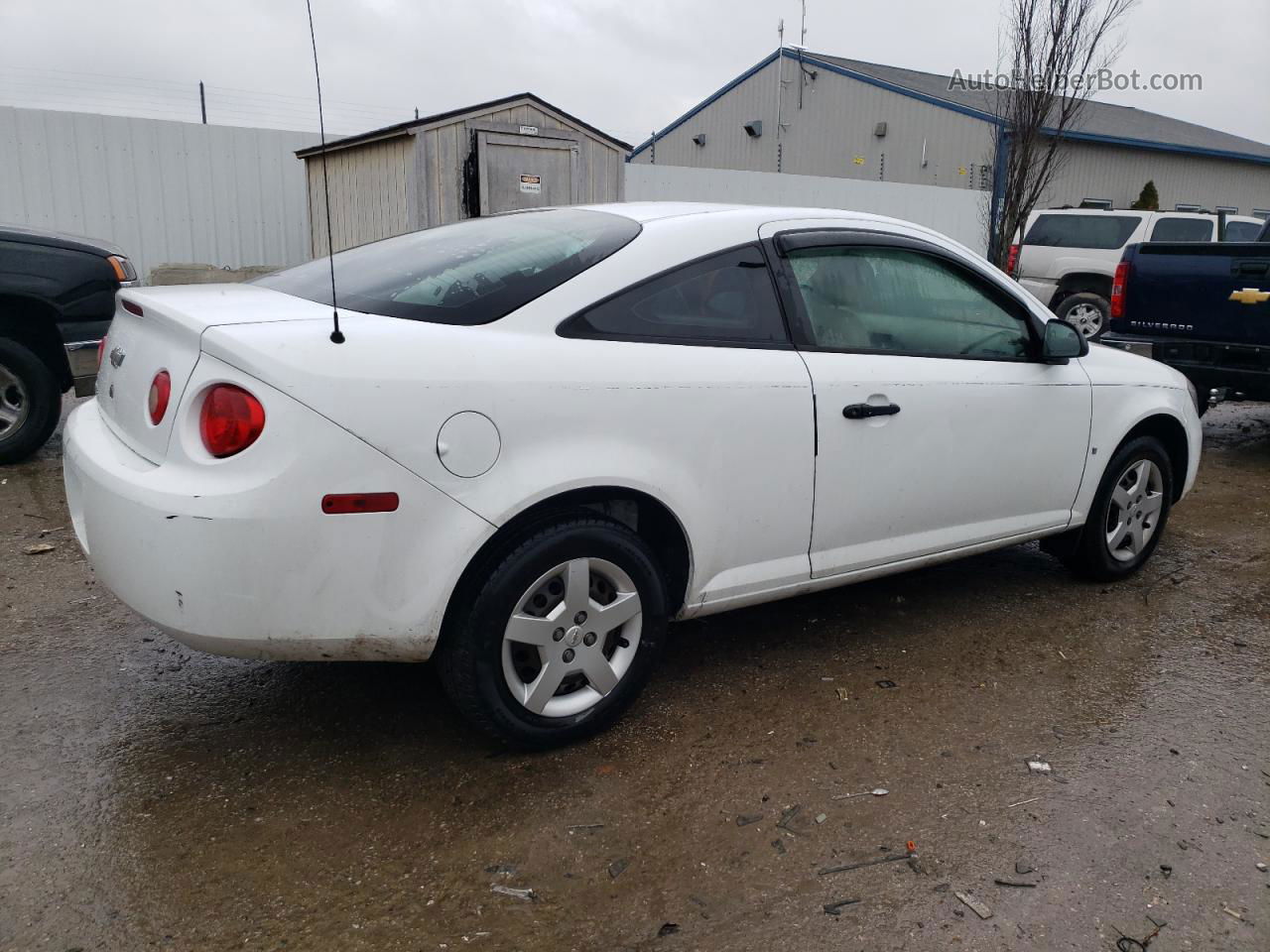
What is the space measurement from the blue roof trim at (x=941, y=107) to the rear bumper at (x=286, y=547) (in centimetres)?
1894

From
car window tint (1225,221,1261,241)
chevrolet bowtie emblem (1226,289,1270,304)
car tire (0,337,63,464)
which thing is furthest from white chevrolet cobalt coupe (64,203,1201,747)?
car window tint (1225,221,1261,241)

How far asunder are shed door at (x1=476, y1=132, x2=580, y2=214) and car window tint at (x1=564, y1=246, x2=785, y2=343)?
7.99 meters

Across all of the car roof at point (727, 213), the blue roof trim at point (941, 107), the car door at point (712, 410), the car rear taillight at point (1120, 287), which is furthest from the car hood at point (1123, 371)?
the blue roof trim at point (941, 107)

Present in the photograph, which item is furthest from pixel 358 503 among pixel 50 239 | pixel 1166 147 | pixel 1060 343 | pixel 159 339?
pixel 1166 147

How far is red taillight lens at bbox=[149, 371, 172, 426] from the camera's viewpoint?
2613 mm

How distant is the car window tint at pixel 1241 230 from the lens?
1455 centimetres

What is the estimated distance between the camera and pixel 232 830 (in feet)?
8.51

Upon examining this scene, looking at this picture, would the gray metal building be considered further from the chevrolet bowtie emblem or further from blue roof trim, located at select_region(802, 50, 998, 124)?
the chevrolet bowtie emblem

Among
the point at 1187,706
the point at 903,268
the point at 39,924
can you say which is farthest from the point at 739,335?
the point at 39,924

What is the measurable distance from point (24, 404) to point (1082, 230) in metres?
12.9

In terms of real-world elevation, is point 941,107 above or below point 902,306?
above

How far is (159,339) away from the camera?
109 inches

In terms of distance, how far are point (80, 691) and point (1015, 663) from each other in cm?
320

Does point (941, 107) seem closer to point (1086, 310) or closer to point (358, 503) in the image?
point (1086, 310)
